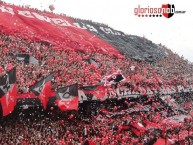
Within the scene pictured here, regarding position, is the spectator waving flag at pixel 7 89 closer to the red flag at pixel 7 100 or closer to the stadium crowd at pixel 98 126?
the red flag at pixel 7 100

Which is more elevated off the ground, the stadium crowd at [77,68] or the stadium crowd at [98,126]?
the stadium crowd at [77,68]

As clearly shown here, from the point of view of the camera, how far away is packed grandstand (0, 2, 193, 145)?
18.1m

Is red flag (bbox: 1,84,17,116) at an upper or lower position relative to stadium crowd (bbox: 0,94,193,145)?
upper

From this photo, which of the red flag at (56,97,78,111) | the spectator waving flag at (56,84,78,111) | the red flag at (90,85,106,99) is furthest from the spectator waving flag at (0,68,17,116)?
the red flag at (90,85,106,99)

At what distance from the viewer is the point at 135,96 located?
27.9 metres

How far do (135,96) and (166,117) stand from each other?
11.7 feet

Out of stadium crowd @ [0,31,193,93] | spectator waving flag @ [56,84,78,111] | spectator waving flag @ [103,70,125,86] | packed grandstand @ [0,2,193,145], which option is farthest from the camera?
spectator waving flag @ [103,70,125,86]

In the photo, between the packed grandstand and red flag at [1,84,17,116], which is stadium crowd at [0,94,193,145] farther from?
red flag at [1,84,17,116]

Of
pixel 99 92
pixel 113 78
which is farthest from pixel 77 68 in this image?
pixel 113 78

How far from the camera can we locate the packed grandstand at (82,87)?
59.4ft

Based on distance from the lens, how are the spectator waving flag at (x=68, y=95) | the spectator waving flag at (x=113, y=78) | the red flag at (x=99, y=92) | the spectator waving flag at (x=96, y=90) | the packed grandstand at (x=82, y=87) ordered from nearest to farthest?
1. the spectator waving flag at (x=68, y=95)
2. the packed grandstand at (x=82, y=87)
3. the spectator waving flag at (x=96, y=90)
4. the red flag at (x=99, y=92)
5. the spectator waving flag at (x=113, y=78)

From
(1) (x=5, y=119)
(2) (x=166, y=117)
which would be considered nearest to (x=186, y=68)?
(2) (x=166, y=117)

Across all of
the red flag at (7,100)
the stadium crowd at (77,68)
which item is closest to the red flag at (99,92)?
the stadium crowd at (77,68)

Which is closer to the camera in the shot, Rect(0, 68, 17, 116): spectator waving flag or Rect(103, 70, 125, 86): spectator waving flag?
Rect(0, 68, 17, 116): spectator waving flag
